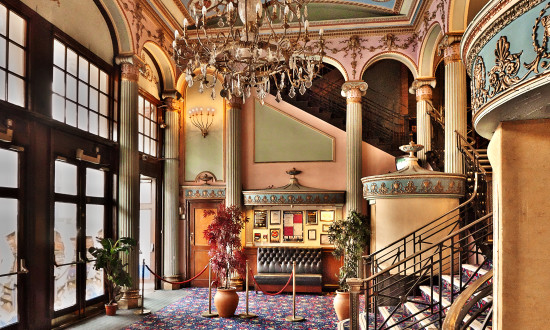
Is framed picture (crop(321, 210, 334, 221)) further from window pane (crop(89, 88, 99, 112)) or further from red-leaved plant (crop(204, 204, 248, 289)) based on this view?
window pane (crop(89, 88, 99, 112))

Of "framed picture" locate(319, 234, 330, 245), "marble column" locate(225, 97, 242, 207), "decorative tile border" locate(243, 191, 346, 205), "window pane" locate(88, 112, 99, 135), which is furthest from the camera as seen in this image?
"marble column" locate(225, 97, 242, 207)

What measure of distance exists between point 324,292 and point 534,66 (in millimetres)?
9925

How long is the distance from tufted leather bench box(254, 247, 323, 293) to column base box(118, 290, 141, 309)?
9.77 ft

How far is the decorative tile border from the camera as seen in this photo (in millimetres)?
11508

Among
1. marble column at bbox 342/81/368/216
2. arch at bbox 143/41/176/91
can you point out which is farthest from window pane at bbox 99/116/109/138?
marble column at bbox 342/81/368/216

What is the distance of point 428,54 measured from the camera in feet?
36.3

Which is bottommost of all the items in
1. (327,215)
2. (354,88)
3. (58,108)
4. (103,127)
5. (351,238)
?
(351,238)

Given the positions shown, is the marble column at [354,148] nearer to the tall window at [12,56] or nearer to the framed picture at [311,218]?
the framed picture at [311,218]

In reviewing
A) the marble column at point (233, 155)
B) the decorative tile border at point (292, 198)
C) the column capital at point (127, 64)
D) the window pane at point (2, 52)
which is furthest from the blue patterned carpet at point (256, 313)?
the column capital at point (127, 64)

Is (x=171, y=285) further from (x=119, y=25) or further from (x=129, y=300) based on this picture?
(x=119, y=25)

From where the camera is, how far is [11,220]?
6613mm

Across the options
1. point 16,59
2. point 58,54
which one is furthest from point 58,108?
point 16,59

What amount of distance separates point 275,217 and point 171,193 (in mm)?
2616

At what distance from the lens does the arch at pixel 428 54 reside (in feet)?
34.7
